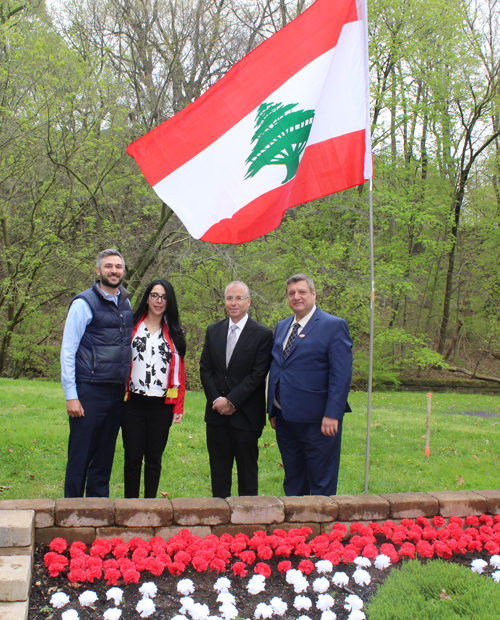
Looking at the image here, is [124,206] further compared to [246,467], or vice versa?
[124,206]

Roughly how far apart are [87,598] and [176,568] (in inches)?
17.5

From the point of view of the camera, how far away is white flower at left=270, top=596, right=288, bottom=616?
2.41 m

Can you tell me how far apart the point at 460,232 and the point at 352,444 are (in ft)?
58.3

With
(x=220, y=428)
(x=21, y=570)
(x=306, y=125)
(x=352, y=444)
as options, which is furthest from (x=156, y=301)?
(x=352, y=444)

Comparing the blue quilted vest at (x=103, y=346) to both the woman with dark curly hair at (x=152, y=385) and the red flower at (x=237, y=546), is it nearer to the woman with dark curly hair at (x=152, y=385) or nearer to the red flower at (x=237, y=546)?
the woman with dark curly hair at (x=152, y=385)

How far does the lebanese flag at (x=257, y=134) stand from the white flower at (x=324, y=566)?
6.59ft

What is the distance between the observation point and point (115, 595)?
245cm

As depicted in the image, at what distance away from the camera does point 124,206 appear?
14.2m

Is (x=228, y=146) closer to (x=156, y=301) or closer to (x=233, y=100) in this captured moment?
(x=233, y=100)

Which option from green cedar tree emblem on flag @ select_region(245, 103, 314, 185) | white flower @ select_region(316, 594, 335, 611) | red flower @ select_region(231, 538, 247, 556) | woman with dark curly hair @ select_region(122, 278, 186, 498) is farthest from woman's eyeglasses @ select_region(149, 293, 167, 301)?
white flower @ select_region(316, 594, 335, 611)

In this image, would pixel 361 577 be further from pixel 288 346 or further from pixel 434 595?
pixel 288 346

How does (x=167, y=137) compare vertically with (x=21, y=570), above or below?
above

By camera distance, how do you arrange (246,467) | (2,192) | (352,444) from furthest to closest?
1. (2,192)
2. (352,444)
3. (246,467)

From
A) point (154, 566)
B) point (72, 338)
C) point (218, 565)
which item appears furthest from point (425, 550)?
point (72, 338)
